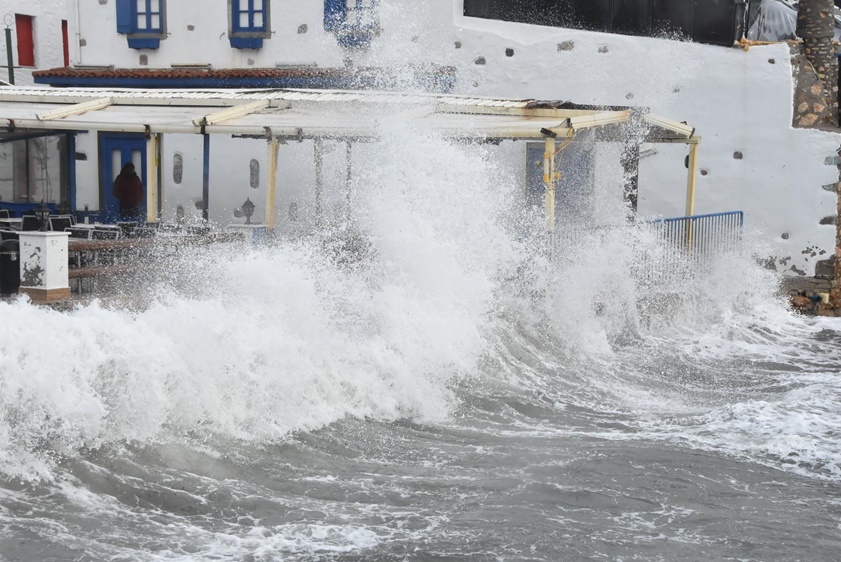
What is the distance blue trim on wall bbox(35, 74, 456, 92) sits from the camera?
770 inches

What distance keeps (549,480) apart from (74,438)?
332 cm

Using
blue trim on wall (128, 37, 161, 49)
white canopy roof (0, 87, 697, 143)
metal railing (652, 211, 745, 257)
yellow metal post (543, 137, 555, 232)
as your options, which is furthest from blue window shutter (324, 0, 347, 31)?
yellow metal post (543, 137, 555, 232)

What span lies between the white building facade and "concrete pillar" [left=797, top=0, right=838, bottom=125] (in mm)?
512

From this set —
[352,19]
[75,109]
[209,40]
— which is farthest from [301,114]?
[209,40]

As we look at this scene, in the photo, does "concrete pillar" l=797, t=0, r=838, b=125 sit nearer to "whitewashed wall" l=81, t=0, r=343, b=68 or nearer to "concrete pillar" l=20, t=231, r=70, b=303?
"whitewashed wall" l=81, t=0, r=343, b=68

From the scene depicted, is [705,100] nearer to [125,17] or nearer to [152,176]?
[152,176]

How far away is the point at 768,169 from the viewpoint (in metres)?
19.1

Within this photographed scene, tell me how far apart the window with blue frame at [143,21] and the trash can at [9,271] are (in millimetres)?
10706

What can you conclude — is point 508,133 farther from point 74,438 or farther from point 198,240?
point 74,438

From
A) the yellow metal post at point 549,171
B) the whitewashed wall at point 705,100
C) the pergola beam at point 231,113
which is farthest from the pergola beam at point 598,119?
the pergola beam at point 231,113

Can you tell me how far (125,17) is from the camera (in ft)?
67.9

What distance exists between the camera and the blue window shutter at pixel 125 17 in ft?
67.8

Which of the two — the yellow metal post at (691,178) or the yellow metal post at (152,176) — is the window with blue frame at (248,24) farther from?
the yellow metal post at (691,178)

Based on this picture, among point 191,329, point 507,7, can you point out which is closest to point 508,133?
point 191,329
